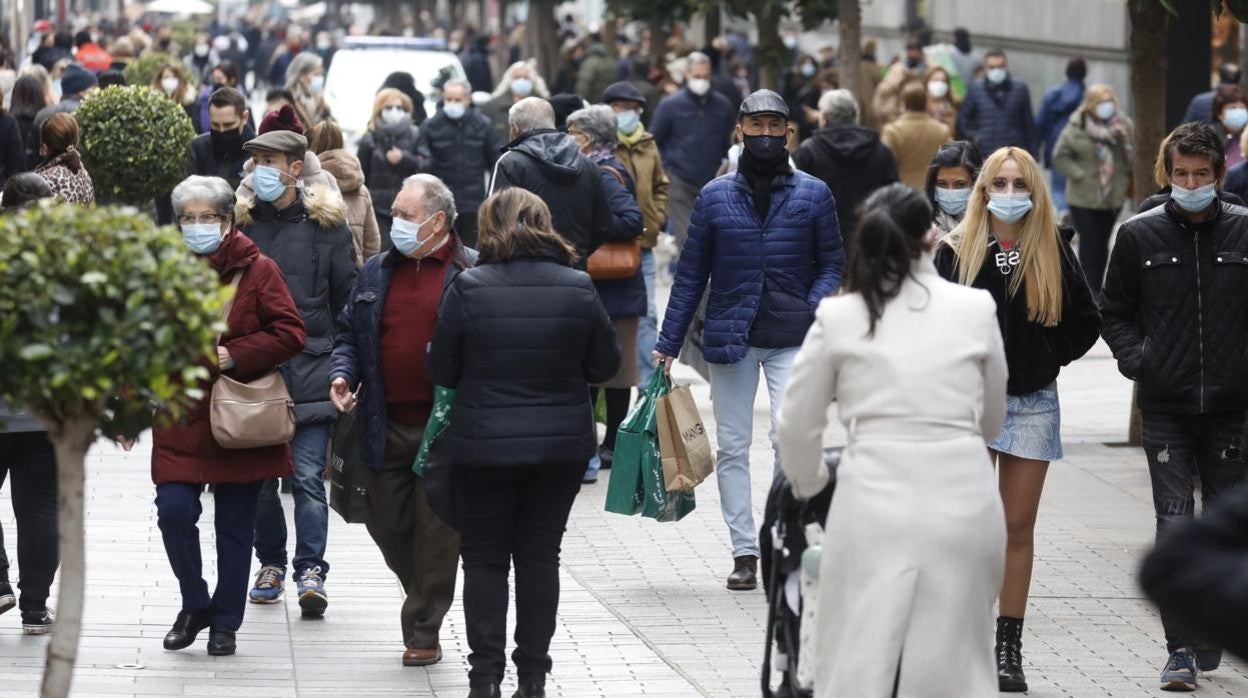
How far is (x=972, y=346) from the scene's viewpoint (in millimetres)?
5258

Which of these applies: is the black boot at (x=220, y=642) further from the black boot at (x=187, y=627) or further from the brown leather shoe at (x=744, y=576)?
the brown leather shoe at (x=744, y=576)

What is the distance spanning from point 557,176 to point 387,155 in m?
3.98

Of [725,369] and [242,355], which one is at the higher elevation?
[242,355]

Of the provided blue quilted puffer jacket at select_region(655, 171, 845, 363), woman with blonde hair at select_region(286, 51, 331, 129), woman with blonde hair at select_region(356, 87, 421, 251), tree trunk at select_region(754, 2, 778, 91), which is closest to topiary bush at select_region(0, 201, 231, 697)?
blue quilted puffer jacket at select_region(655, 171, 845, 363)

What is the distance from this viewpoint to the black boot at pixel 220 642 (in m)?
7.58

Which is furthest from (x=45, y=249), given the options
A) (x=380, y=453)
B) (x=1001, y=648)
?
(x=1001, y=648)

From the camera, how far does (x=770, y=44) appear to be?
952 inches

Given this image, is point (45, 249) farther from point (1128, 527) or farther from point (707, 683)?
point (1128, 527)

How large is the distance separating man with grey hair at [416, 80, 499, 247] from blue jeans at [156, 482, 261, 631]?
7104 mm

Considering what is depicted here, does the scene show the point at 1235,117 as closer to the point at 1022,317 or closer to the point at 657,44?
the point at 1022,317

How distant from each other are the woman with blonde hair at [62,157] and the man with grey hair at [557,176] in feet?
7.12

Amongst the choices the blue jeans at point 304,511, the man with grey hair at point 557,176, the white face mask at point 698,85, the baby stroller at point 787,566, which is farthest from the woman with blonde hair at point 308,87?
the baby stroller at point 787,566

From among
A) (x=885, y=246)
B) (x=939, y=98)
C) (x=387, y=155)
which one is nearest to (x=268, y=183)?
(x=885, y=246)

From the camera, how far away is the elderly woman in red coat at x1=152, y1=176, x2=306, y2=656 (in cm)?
739
